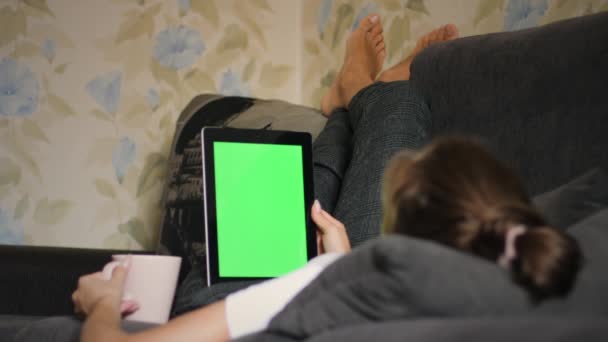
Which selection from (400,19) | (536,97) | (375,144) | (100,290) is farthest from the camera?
(400,19)

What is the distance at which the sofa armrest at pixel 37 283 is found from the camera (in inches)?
46.9

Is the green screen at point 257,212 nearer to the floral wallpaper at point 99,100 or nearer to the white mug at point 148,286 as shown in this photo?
the white mug at point 148,286

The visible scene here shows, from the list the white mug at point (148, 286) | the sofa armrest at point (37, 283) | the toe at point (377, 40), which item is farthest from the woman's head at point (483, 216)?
the toe at point (377, 40)

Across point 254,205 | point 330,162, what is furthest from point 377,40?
point 254,205

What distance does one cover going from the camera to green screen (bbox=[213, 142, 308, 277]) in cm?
99

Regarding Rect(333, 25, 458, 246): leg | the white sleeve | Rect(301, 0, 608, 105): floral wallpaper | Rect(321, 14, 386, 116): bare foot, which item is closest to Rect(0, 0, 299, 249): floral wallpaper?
Rect(301, 0, 608, 105): floral wallpaper

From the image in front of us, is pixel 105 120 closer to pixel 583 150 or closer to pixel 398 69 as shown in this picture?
pixel 398 69

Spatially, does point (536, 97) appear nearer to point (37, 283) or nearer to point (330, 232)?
point (330, 232)

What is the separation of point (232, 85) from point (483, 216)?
155 centimetres

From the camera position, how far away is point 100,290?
85 cm

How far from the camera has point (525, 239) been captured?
0.52 m

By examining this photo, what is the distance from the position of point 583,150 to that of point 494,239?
41cm

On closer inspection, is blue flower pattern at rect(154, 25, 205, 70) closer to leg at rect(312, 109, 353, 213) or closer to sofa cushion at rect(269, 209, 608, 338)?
leg at rect(312, 109, 353, 213)

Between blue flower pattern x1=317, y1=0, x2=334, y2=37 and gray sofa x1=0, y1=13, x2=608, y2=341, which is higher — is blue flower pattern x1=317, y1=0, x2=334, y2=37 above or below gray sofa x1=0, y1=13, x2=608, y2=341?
above
